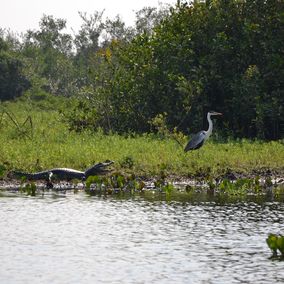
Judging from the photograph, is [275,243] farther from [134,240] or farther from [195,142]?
[195,142]

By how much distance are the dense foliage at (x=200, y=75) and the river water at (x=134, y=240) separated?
7.41 metres

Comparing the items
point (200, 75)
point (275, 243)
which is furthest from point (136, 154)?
point (275, 243)

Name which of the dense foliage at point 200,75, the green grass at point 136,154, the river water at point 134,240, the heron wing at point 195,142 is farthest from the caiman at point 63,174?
the dense foliage at point 200,75

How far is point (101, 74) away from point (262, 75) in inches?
162

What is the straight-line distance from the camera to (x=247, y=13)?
21.8 meters

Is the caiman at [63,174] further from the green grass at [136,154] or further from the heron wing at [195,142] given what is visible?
the heron wing at [195,142]

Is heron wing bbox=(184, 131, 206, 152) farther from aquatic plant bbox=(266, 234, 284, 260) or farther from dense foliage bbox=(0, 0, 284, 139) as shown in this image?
aquatic plant bbox=(266, 234, 284, 260)

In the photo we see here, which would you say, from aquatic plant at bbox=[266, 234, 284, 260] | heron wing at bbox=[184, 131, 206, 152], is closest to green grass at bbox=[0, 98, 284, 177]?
heron wing at bbox=[184, 131, 206, 152]

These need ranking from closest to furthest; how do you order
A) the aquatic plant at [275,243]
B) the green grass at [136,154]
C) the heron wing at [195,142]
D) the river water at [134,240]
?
the river water at [134,240] < the aquatic plant at [275,243] < the green grass at [136,154] < the heron wing at [195,142]

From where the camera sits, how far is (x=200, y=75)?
2173 centimetres

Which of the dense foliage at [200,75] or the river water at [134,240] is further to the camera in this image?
the dense foliage at [200,75]

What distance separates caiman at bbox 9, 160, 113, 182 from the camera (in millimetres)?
15492

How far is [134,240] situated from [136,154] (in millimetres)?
6175

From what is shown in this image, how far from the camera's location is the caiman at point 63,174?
15492 mm
